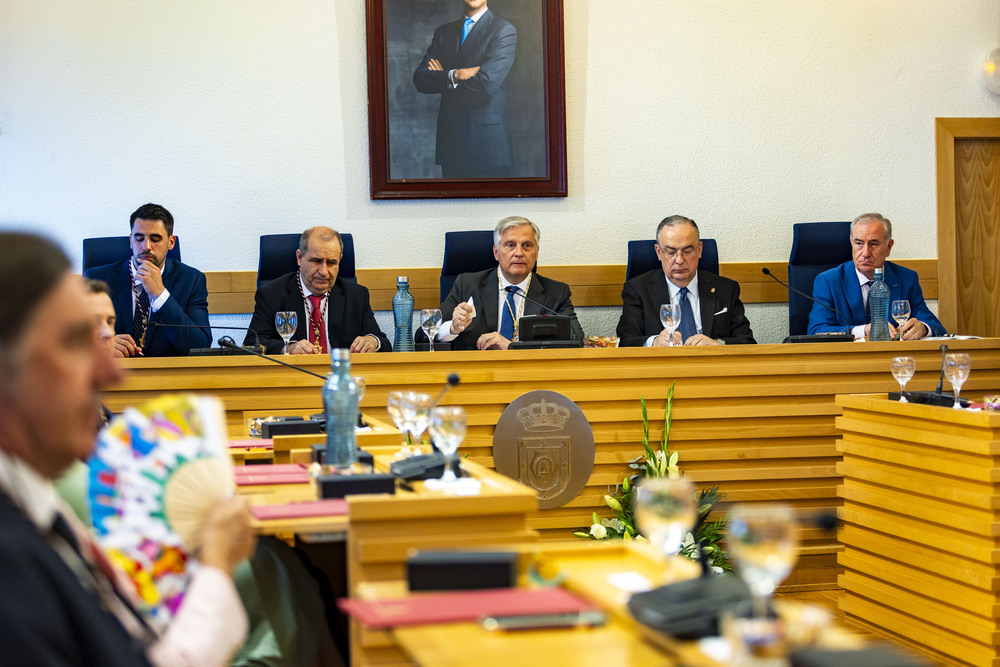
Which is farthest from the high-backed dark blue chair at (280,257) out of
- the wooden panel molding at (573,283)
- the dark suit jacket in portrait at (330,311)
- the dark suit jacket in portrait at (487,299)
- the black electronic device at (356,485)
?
the black electronic device at (356,485)

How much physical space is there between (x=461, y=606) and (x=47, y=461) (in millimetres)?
525

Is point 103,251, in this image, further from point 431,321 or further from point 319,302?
point 431,321

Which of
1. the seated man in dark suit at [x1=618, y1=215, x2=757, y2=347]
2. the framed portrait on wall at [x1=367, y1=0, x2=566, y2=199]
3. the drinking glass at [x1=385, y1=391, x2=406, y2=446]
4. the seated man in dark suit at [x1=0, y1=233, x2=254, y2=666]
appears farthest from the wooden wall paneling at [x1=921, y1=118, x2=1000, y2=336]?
the seated man in dark suit at [x1=0, y1=233, x2=254, y2=666]

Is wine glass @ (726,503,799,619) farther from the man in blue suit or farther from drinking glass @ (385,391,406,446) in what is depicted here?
the man in blue suit

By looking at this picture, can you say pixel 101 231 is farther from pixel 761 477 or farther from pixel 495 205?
pixel 761 477

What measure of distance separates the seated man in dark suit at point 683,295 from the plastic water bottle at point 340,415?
2.49m

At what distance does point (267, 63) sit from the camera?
5.07 meters

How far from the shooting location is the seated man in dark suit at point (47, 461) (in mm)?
922

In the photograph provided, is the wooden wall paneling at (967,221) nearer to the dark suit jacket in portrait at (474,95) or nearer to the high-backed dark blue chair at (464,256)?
the dark suit jacket in portrait at (474,95)

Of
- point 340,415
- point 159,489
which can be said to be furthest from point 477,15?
point 159,489

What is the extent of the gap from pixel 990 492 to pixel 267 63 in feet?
12.6

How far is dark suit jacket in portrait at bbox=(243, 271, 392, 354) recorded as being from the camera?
4312 mm

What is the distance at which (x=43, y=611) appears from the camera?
93 cm

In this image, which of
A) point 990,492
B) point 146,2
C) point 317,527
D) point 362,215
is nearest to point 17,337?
point 317,527
